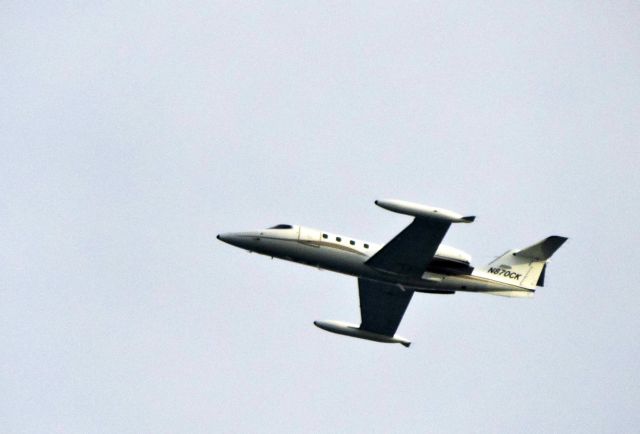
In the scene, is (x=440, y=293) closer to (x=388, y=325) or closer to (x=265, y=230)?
(x=388, y=325)

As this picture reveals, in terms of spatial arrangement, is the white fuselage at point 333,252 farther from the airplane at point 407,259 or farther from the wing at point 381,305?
the wing at point 381,305

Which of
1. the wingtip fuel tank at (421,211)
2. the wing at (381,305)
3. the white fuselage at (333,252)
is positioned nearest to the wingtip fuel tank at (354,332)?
the wing at (381,305)

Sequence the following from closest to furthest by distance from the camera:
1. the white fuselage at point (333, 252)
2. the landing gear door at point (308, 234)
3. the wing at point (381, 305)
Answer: the white fuselage at point (333, 252), the landing gear door at point (308, 234), the wing at point (381, 305)

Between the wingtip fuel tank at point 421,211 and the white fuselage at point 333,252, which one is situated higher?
the wingtip fuel tank at point 421,211

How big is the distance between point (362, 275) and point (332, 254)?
1.93m

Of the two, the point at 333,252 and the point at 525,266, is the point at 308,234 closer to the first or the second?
the point at 333,252

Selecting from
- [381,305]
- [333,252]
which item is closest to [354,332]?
[381,305]

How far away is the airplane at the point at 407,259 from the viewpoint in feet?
157

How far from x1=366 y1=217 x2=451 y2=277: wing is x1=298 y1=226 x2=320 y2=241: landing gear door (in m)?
2.81

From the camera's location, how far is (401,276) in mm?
49531

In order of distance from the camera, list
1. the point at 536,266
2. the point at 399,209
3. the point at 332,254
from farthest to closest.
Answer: the point at 536,266, the point at 332,254, the point at 399,209

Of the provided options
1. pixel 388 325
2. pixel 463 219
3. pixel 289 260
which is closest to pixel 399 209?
pixel 463 219

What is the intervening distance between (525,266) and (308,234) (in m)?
12.2

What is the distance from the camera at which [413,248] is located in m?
48.3
